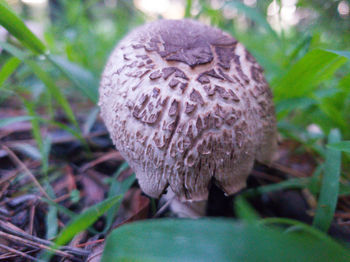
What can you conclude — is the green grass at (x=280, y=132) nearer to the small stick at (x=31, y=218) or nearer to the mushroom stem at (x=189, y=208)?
the small stick at (x=31, y=218)

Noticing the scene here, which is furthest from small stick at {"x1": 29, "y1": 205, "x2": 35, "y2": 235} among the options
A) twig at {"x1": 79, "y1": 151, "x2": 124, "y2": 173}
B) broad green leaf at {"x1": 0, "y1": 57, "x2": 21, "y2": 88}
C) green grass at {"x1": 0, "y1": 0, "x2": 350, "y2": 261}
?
broad green leaf at {"x1": 0, "y1": 57, "x2": 21, "y2": 88}

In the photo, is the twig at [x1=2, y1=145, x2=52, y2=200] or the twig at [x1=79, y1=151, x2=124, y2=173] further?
the twig at [x1=79, y1=151, x2=124, y2=173]

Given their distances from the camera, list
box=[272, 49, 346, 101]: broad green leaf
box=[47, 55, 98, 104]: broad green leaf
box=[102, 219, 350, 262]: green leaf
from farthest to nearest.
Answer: box=[47, 55, 98, 104]: broad green leaf
box=[272, 49, 346, 101]: broad green leaf
box=[102, 219, 350, 262]: green leaf

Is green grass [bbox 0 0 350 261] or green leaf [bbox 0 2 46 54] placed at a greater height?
green leaf [bbox 0 2 46 54]

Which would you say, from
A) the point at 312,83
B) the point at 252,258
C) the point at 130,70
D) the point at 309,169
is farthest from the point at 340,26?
the point at 252,258

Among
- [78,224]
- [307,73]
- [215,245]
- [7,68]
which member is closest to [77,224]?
[78,224]

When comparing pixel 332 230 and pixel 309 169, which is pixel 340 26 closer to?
pixel 309 169

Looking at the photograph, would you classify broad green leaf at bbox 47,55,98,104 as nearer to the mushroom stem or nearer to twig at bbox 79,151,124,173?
twig at bbox 79,151,124,173

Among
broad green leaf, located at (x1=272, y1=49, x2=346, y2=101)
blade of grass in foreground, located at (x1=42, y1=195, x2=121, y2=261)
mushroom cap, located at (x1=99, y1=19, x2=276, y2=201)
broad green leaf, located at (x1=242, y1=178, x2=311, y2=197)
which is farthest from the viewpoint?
broad green leaf, located at (x1=242, y1=178, x2=311, y2=197)
